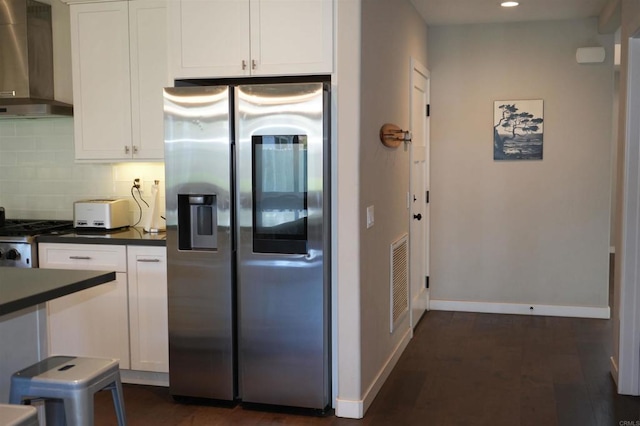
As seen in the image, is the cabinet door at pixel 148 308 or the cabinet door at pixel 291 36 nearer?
the cabinet door at pixel 291 36

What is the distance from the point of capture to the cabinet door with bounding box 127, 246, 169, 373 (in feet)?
13.5

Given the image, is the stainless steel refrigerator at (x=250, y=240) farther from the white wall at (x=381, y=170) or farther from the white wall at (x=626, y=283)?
the white wall at (x=626, y=283)

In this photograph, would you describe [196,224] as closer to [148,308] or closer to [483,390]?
[148,308]

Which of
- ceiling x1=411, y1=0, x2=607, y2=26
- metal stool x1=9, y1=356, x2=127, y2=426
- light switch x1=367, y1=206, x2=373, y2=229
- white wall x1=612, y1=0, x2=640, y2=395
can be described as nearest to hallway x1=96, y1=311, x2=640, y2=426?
white wall x1=612, y1=0, x2=640, y2=395

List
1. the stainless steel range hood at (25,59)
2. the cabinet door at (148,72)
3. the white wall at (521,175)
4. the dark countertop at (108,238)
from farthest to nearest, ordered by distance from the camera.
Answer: the white wall at (521,175) < the stainless steel range hood at (25,59) < the cabinet door at (148,72) < the dark countertop at (108,238)

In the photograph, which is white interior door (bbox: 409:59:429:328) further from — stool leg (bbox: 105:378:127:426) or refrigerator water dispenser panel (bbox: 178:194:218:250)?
stool leg (bbox: 105:378:127:426)

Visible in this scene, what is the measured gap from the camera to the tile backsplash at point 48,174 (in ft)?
→ 16.2

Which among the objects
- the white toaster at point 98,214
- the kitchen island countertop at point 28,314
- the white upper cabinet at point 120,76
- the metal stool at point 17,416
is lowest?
the metal stool at point 17,416

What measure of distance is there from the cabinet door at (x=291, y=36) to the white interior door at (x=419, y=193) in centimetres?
159

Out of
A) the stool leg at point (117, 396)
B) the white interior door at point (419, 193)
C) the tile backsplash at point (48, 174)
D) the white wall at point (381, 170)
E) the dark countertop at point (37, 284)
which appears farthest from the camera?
the white interior door at point (419, 193)

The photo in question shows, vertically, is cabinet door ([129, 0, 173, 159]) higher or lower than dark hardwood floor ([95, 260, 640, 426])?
higher

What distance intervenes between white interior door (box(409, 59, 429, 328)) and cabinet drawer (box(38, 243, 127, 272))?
2180 mm

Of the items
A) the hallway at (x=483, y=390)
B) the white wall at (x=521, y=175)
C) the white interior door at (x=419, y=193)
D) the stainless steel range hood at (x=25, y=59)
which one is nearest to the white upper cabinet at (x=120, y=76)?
the stainless steel range hood at (x=25, y=59)

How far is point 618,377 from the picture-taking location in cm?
405
